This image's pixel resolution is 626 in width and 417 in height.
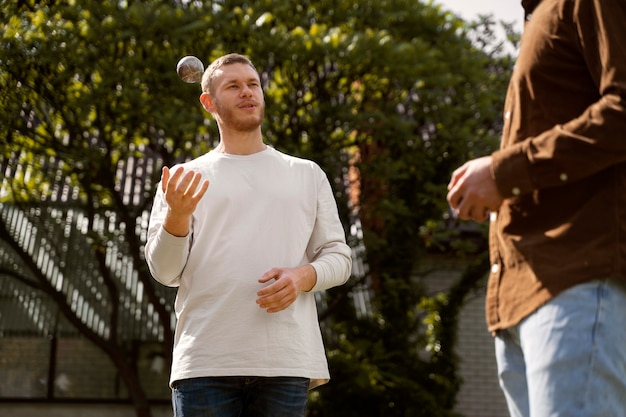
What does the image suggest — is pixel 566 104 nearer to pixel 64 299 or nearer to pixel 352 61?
pixel 352 61

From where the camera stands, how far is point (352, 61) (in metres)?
9.98

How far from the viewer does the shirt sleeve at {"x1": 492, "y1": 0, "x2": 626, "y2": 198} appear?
7.14ft

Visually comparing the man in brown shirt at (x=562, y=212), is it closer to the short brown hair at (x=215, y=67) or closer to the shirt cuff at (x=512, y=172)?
the shirt cuff at (x=512, y=172)

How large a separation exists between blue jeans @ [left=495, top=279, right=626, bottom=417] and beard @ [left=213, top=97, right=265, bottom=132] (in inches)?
65.1

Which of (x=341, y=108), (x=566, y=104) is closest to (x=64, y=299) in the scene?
(x=341, y=108)

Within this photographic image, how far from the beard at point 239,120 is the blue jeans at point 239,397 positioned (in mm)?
928

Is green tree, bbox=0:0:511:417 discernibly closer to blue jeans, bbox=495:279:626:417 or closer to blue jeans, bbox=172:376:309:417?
blue jeans, bbox=172:376:309:417

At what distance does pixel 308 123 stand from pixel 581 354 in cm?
846

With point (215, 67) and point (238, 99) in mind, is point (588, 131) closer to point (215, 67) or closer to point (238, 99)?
point (238, 99)

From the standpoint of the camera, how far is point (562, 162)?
86.7 inches

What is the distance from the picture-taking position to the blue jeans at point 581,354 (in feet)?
6.86

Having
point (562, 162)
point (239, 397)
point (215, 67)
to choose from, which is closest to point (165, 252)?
point (239, 397)

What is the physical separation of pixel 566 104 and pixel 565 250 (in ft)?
1.21

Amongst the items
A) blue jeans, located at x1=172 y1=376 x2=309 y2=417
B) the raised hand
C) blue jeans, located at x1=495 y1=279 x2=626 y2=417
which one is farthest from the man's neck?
blue jeans, located at x1=495 y1=279 x2=626 y2=417
